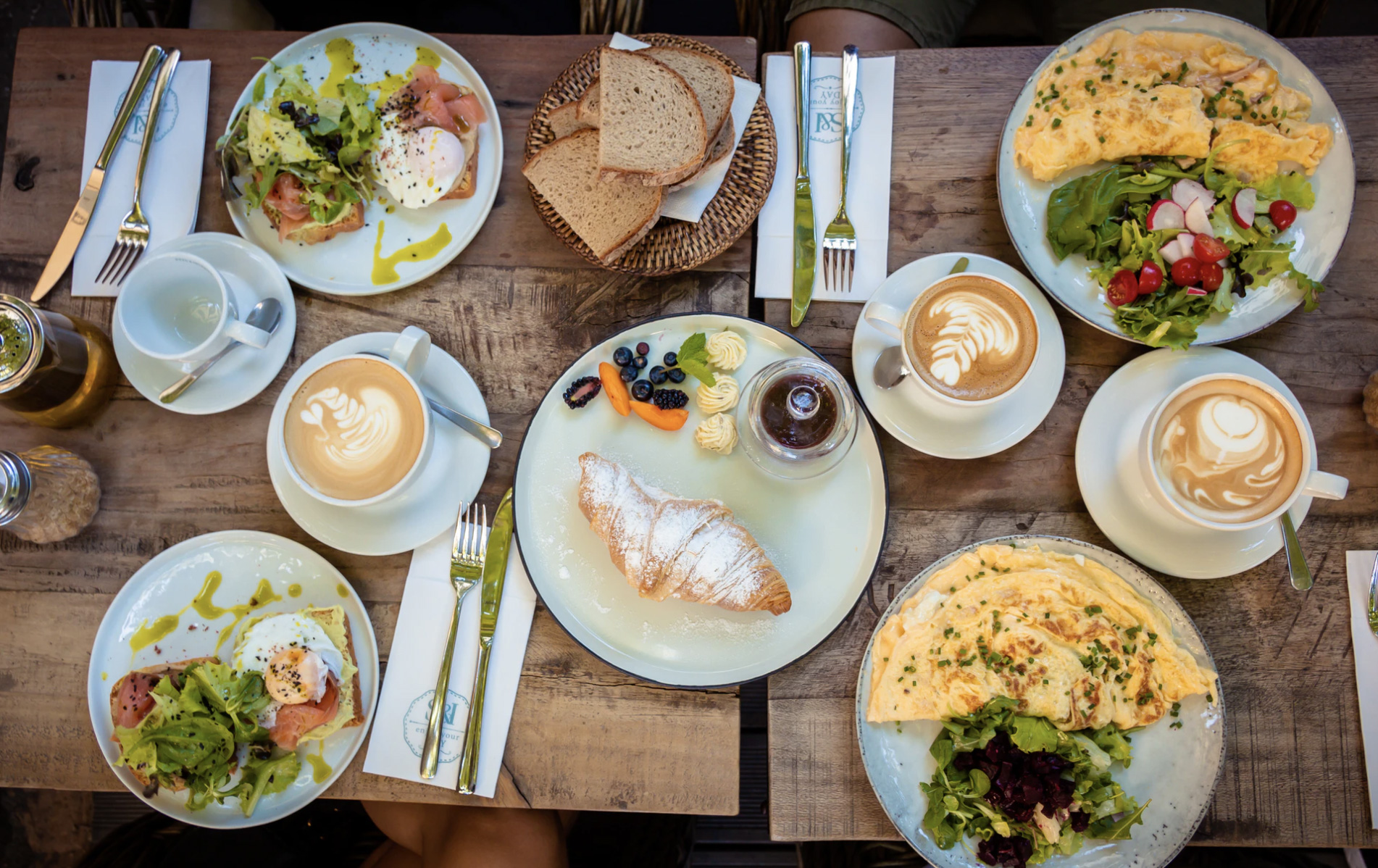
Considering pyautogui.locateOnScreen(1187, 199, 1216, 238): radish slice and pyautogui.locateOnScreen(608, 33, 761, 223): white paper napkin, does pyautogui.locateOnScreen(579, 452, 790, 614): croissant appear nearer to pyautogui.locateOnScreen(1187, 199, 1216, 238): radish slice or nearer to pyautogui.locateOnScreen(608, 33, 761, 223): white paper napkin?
pyautogui.locateOnScreen(608, 33, 761, 223): white paper napkin

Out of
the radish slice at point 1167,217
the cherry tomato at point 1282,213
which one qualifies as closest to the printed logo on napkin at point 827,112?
the radish slice at point 1167,217

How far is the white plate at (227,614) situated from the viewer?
163cm

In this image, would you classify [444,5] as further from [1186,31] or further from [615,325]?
[1186,31]

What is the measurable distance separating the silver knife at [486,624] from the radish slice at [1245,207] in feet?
5.34

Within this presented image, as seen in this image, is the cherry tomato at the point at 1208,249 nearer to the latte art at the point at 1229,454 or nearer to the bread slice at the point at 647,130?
the latte art at the point at 1229,454

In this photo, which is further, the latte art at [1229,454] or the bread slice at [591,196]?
the bread slice at [591,196]

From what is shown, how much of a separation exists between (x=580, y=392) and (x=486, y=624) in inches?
21.3

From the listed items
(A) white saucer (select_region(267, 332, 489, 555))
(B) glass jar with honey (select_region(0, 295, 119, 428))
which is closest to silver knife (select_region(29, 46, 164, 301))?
(B) glass jar with honey (select_region(0, 295, 119, 428))

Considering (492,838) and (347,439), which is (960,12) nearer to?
(347,439)

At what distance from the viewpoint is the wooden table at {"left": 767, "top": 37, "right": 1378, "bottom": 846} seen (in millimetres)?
1650

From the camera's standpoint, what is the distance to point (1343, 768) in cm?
165

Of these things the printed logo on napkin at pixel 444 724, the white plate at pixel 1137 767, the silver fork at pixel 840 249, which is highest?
the silver fork at pixel 840 249

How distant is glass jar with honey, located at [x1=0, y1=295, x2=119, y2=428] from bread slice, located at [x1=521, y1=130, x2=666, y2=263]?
106 centimetres

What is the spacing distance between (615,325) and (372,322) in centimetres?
56
